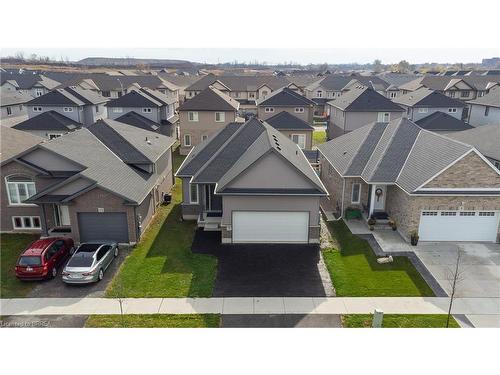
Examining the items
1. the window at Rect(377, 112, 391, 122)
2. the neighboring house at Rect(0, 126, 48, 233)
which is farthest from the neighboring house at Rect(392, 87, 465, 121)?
the neighboring house at Rect(0, 126, 48, 233)

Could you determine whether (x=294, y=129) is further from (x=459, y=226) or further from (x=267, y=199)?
(x=459, y=226)

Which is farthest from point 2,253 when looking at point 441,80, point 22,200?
point 441,80

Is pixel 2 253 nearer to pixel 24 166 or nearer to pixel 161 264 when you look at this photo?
pixel 24 166

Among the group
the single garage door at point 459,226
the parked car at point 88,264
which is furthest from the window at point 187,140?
the single garage door at point 459,226

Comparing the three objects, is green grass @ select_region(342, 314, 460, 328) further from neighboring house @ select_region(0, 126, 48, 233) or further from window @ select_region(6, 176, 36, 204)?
window @ select_region(6, 176, 36, 204)

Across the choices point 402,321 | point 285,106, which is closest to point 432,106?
point 285,106

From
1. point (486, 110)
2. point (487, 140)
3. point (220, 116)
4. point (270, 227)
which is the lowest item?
point (270, 227)
